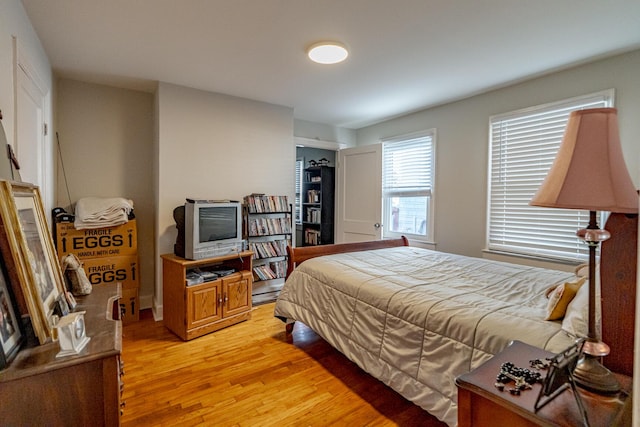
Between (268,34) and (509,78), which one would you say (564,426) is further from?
(509,78)

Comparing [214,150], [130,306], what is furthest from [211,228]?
[130,306]

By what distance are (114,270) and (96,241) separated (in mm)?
323

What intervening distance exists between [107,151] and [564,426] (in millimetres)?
3992

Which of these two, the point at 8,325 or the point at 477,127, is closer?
the point at 8,325

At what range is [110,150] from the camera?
127 inches

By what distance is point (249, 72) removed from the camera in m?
2.86

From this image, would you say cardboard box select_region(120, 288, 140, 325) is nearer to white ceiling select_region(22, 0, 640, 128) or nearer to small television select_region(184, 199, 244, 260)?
small television select_region(184, 199, 244, 260)

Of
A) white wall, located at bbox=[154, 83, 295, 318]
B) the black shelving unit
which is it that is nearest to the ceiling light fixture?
white wall, located at bbox=[154, 83, 295, 318]

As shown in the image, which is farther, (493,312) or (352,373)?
(352,373)

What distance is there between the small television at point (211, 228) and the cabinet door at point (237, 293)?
274 millimetres

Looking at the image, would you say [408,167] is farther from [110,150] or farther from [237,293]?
[110,150]

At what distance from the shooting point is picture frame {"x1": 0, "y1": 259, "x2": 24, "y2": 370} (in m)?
0.86

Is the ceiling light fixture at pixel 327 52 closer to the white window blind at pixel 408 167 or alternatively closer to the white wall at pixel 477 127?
the white wall at pixel 477 127

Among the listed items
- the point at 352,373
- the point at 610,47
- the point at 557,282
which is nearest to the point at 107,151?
the point at 352,373
